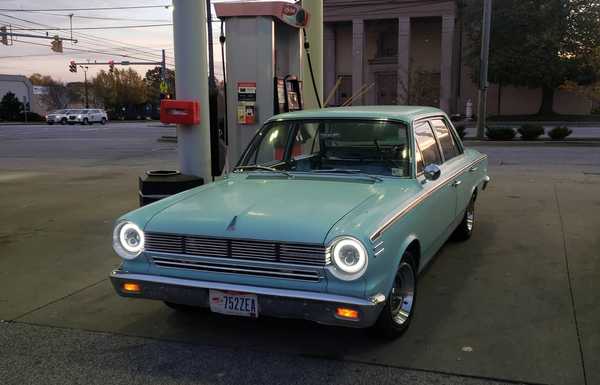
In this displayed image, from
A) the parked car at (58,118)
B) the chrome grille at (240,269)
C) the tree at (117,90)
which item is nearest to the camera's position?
the chrome grille at (240,269)

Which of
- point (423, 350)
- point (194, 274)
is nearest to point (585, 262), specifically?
point (423, 350)

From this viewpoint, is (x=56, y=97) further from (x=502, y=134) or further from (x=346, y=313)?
(x=346, y=313)

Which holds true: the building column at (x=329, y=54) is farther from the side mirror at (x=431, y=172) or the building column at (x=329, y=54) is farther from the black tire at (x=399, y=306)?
the black tire at (x=399, y=306)

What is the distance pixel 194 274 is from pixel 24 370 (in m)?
1.22

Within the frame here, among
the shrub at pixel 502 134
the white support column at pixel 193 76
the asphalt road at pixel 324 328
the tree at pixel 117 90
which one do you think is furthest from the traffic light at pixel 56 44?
the tree at pixel 117 90

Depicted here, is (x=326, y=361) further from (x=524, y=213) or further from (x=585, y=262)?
(x=524, y=213)

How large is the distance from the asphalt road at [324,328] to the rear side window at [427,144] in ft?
3.63

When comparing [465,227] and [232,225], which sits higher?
[232,225]

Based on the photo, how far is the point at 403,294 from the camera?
4.19 m

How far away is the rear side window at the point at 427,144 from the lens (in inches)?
200

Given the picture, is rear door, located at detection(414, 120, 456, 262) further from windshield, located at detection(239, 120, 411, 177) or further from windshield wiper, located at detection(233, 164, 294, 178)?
windshield wiper, located at detection(233, 164, 294, 178)

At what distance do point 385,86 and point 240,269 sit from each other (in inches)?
1850

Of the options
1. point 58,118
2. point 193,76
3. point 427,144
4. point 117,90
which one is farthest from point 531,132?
point 117,90

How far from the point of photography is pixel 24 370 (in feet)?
12.1
